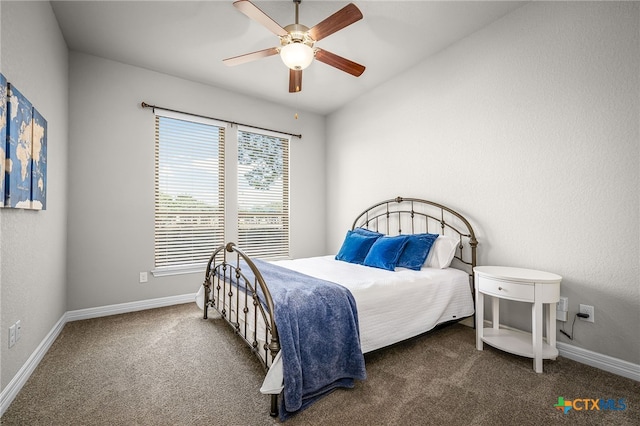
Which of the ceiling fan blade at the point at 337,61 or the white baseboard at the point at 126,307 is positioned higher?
the ceiling fan blade at the point at 337,61

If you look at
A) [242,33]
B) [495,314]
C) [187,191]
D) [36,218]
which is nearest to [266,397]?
[495,314]

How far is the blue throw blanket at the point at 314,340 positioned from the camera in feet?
5.30

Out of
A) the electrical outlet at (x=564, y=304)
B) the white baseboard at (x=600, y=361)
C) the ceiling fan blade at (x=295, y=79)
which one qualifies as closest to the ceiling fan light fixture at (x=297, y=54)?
the ceiling fan blade at (x=295, y=79)

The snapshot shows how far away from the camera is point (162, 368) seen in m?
2.13

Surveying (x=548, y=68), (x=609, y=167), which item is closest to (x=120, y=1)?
(x=548, y=68)

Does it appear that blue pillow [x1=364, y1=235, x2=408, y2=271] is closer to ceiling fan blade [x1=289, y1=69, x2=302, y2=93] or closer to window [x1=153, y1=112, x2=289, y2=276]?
ceiling fan blade [x1=289, y1=69, x2=302, y2=93]

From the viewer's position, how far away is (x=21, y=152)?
74.0 inches

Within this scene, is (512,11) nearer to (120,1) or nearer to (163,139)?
(120,1)

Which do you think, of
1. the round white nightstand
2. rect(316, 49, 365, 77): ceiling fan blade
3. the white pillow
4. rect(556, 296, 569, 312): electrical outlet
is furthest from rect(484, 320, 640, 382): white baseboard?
rect(316, 49, 365, 77): ceiling fan blade

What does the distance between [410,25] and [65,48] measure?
3.48 meters

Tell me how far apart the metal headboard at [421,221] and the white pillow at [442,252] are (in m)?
0.12

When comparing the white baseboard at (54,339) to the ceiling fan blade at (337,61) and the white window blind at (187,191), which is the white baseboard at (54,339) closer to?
the white window blind at (187,191)

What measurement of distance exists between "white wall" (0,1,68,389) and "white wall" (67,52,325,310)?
15 centimetres

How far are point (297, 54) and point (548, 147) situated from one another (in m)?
2.16
